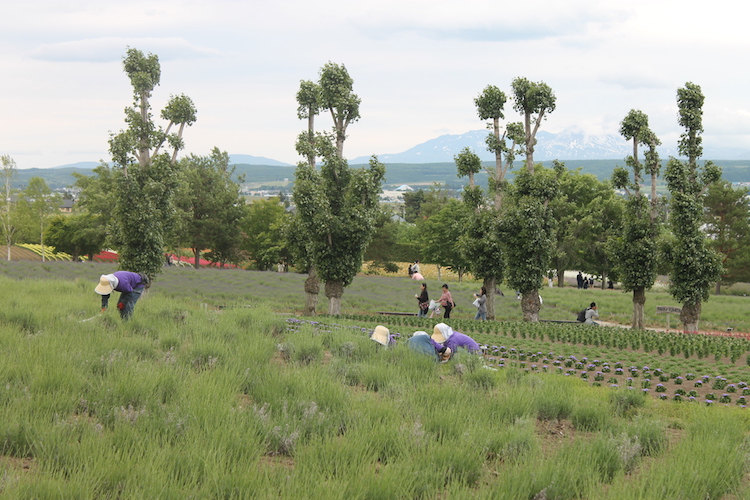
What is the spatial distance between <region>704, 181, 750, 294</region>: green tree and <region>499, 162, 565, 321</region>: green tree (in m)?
31.7

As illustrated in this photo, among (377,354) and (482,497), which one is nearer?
(482,497)

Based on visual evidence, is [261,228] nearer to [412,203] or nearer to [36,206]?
[36,206]

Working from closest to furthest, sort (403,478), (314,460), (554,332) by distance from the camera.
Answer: (403,478) < (314,460) < (554,332)

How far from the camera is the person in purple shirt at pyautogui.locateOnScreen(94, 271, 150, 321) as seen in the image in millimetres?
11883

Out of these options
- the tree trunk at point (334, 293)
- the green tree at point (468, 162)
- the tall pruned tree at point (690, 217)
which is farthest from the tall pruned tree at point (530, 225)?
the tree trunk at point (334, 293)

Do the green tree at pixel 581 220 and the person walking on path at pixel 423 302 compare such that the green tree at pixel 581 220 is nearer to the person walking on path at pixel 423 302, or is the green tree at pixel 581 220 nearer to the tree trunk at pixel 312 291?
the person walking on path at pixel 423 302

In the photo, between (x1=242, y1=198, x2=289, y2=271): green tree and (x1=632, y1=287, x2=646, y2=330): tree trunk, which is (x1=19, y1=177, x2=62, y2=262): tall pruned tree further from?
(x1=632, y1=287, x2=646, y2=330): tree trunk

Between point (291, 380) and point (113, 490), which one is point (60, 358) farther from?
point (113, 490)

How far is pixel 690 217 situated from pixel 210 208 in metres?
45.3

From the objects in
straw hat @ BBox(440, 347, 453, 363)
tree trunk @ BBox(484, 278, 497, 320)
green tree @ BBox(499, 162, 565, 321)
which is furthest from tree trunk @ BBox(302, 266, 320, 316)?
straw hat @ BBox(440, 347, 453, 363)

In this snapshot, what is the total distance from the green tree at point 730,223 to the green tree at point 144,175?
1733 inches

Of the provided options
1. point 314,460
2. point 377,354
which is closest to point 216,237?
point 377,354

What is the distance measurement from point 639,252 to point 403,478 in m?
25.5

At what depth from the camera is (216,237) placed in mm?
60781
